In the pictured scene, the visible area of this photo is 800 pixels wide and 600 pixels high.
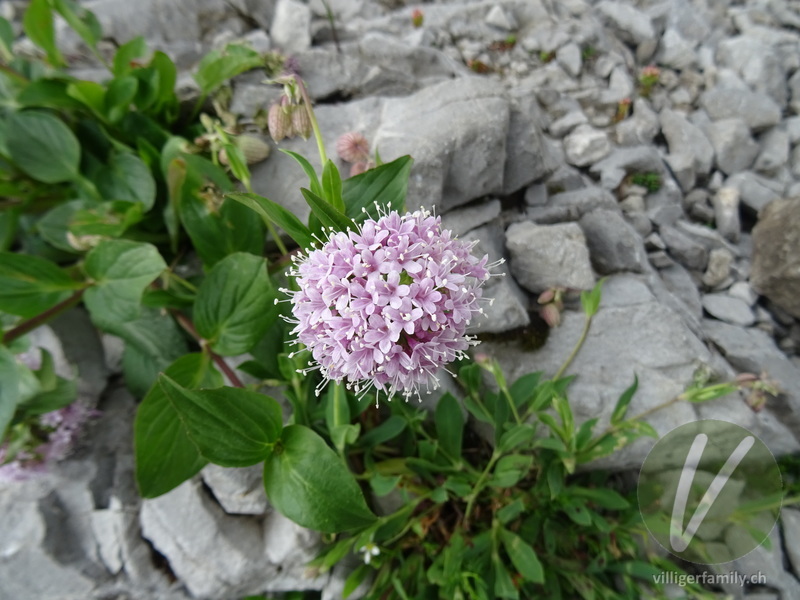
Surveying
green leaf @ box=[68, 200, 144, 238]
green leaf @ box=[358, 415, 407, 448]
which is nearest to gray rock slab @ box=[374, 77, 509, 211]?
green leaf @ box=[358, 415, 407, 448]

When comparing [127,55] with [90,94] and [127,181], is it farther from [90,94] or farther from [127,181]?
[127,181]

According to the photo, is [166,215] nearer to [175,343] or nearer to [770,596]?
[175,343]

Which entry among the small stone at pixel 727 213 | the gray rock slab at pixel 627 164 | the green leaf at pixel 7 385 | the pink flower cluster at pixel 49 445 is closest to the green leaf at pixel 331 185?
the green leaf at pixel 7 385

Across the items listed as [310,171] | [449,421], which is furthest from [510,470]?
[310,171]

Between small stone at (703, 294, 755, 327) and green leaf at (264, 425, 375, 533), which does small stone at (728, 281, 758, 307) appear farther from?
green leaf at (264, 425, 375, 533)

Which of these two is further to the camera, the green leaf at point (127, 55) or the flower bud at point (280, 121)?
the green leaf at point (127, 55)

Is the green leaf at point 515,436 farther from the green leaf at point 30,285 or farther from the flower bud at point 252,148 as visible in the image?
the green leaf at point 30,285
